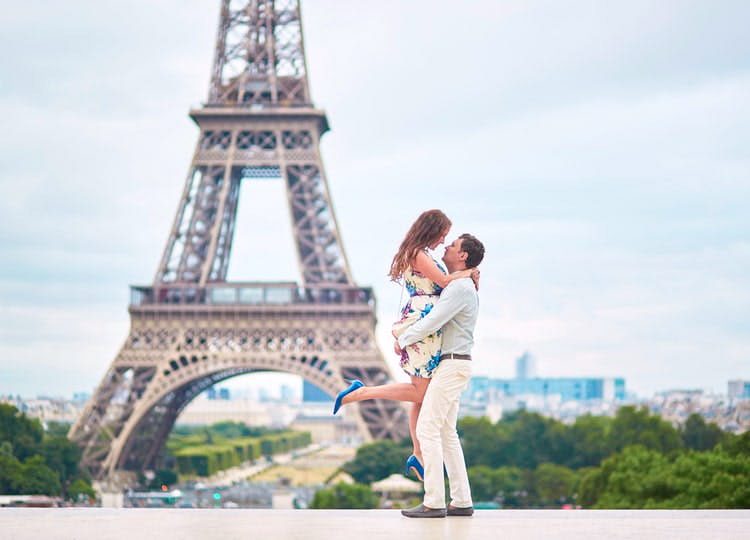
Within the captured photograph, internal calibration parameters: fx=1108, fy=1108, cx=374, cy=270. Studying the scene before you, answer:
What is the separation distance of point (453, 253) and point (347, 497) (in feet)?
112

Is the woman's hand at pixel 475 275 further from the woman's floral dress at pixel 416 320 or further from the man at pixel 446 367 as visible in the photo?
the woman's floral dress at pixel 416 320

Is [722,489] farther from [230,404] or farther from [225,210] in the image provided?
[230,404]

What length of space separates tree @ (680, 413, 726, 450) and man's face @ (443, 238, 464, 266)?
3651cm

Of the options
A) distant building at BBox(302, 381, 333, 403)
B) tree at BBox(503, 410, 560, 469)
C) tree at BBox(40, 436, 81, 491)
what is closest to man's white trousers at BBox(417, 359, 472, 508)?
tree at BBox(40, 436, 81, 491)

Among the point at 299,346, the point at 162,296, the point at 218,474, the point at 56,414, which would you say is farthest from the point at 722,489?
the point at 218,474

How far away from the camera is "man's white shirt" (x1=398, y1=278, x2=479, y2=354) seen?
24.4 ft

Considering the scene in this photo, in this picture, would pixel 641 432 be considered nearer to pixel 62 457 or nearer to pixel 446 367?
pixel 62 457

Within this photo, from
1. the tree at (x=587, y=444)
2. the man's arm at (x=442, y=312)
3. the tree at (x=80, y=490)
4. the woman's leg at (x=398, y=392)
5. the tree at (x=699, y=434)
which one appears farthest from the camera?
the tree at (x=587, y=444)

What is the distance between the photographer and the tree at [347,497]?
4059 cm

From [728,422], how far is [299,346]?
64.0 feet

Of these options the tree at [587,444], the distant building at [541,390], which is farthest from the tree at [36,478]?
the distant building at [541,390]

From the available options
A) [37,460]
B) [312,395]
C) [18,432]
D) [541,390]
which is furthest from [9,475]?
[312,395]

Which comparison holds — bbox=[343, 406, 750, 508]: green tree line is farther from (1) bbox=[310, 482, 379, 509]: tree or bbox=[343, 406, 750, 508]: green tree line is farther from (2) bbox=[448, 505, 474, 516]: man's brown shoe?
(2) bbox=[448, 505, 474, 516]: man's brown shoe

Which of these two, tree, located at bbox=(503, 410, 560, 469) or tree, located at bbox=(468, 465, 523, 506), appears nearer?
tree, located at bbox=(468, 465, 523, 506)
